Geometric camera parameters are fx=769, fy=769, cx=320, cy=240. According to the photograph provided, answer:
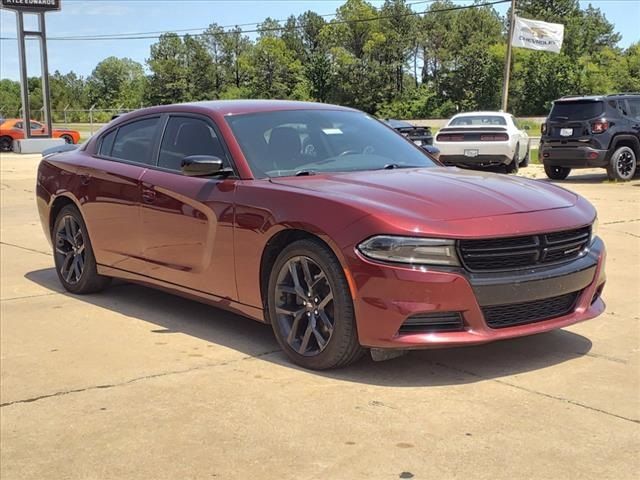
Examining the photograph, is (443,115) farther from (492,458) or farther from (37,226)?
(492,458)

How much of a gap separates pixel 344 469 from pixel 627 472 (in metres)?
1.12

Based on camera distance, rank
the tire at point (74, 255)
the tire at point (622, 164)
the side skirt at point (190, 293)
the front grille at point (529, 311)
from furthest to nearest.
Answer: the tire at point (622, 164) < the tire at point (74, 255) < the side skirt at point (190, 293) < the front grille at point (529, 311)

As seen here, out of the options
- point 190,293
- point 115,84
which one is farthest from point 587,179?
point 115,84

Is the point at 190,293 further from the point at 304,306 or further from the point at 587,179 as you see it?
the point at 587,179

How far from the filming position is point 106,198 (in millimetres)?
5906

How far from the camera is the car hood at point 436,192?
4.07 metres

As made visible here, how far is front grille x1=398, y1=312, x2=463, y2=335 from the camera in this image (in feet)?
12.9

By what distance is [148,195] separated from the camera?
545cm

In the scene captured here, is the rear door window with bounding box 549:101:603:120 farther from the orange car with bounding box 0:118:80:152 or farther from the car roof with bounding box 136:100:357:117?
the orange car with bounding box 0:118:80:152

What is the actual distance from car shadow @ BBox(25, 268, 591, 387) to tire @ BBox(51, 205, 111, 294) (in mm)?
272

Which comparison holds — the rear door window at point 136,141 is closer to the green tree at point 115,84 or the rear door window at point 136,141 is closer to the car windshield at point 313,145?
the car windshield at point 313,145

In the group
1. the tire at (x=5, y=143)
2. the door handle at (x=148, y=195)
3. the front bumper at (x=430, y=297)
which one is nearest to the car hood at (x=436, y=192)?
the front bumper at (x=430, y=297)

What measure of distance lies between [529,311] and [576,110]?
Answer: 12168mm

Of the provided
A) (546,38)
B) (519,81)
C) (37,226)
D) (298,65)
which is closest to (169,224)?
(37,226)
